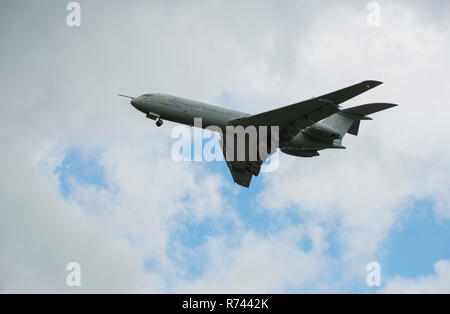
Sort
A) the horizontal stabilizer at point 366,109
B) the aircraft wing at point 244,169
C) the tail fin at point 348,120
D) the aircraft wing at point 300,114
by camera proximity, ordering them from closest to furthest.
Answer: the aircraft wing at point 300,114, the horizontal stabilizer at point 366,109, the tail fin at point 348,120, the aircraft wing at point 244,169

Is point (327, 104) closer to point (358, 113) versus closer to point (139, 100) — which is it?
point (358, 113)

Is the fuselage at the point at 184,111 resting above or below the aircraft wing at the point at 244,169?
above

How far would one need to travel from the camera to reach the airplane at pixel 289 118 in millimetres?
48094

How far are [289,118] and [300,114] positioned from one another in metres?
1.11

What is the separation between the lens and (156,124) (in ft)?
167

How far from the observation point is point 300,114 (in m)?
48.0

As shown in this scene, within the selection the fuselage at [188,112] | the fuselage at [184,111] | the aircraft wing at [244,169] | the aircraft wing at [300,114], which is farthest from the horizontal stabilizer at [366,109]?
the aircraft wing at [244,169]

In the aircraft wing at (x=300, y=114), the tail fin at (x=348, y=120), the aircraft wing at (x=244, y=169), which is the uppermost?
the tail fin at (x=348, y=120)

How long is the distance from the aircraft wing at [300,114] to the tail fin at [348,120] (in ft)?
9.89

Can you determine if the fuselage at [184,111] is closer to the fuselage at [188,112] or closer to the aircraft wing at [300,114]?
the fuselage at [188,112]

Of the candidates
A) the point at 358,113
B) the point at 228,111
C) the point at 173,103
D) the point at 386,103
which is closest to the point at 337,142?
the point at 358,113

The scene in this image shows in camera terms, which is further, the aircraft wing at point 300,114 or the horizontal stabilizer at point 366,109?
the horizontal stabilizer at point 366,109

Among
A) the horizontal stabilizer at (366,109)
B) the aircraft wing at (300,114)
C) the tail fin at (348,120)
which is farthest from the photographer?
the tail fin at (348,120)

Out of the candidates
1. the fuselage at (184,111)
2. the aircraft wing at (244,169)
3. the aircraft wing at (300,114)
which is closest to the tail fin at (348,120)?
the aircraft wing at (300,114)
